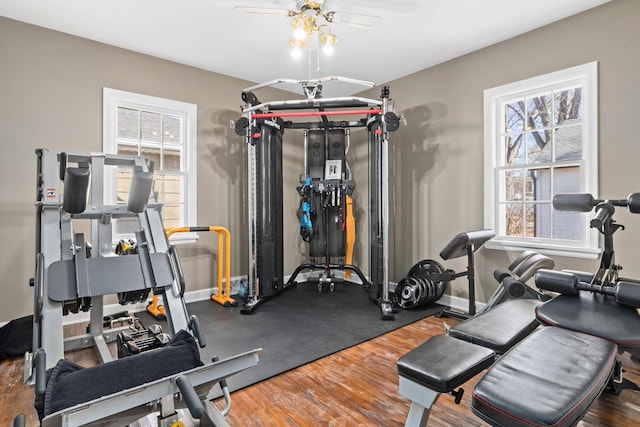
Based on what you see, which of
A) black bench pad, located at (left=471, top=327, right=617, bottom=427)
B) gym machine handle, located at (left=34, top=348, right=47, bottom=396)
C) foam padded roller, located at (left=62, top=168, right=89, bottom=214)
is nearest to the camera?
black bench pad, located at (left=471, top=327, right=617, bottom=427)

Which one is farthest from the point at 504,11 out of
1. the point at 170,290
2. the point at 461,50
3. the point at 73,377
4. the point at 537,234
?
the point at 73,377

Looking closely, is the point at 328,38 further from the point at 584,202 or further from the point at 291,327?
the point at 291,327

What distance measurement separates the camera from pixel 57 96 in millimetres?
3264

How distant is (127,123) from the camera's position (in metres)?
3.77

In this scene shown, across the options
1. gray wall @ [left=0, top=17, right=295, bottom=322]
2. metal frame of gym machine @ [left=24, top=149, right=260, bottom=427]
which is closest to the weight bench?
metal frame of gym machine @ [left=24, top=149, right=260, bottom=427]

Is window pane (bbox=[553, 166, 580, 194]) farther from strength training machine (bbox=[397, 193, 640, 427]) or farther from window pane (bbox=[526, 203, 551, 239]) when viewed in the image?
strength training machine (bbox=[397, 193, 640, 427])

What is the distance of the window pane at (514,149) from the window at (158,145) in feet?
12.0

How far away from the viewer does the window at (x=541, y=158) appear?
2969 mm

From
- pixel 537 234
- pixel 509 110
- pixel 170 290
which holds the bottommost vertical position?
pixel 170 290

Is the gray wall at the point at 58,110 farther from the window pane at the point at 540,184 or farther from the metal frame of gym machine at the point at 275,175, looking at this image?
the window pane at the point at 540,184

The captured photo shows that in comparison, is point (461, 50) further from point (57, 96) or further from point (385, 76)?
point (57, 96)

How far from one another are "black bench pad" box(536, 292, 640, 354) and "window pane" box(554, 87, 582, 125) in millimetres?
1999

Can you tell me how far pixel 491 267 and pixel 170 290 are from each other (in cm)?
319

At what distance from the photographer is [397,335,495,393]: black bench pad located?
124 cm
